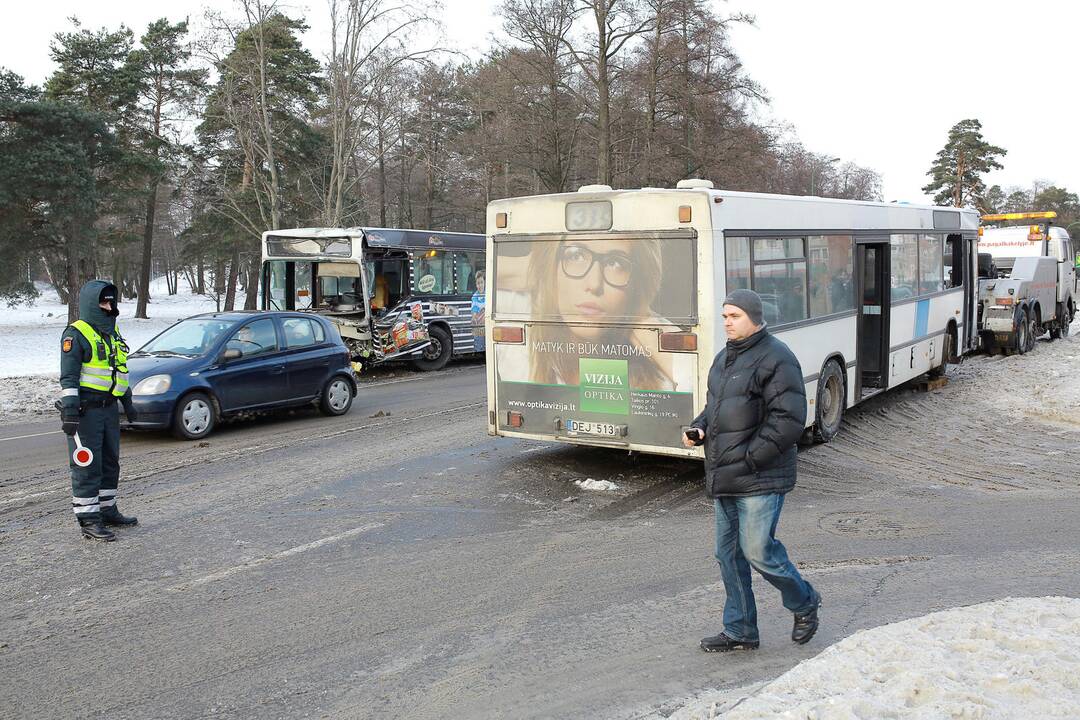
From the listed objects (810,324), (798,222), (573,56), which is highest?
(573,56)

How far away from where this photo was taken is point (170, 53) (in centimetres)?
3941

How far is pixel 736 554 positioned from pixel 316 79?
33.3 meters

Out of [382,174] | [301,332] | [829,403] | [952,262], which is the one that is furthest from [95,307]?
[382,174]

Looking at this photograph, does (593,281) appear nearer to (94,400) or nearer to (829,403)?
(829,403)

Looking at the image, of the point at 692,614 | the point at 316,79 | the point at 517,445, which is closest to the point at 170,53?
the point at 316,79

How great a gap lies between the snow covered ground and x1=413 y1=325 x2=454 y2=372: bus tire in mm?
7025

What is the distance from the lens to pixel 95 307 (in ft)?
23.6

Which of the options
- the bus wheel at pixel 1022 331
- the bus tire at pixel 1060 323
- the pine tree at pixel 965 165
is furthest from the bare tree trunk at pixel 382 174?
the pine tree at pixel 965 165

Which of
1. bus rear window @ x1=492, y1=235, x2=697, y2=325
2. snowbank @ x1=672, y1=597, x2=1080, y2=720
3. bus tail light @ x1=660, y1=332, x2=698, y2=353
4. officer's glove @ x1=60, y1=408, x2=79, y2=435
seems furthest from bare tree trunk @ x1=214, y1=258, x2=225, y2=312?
snowbank @ x1=672, y1=597, x2=1080, y2=720

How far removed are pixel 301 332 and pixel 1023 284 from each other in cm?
1584

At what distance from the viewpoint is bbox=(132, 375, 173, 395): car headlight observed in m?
11.1

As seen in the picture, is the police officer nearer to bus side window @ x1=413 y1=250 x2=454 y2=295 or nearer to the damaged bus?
the damaged bus

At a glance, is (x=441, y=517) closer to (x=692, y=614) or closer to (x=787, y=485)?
(x=692, y=614)

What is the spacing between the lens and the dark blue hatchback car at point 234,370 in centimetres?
1127
